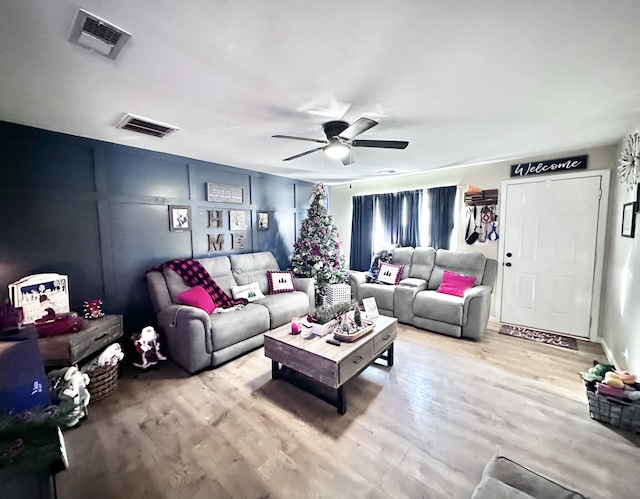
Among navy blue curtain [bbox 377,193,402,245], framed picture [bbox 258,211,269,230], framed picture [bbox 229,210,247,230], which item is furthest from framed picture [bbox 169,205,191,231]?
navy blue curtain [bbox 377,193,402,245]

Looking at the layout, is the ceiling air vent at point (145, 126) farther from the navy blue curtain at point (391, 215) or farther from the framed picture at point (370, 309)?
the navy blue curtain at point (391, 215)

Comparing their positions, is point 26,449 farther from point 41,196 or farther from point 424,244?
point 424,244

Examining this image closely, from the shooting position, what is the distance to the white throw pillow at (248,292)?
3492 millimetres

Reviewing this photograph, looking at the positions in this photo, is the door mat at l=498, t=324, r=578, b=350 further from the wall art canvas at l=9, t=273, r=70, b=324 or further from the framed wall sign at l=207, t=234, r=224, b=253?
the wall art canvas at l=9, t=273, r=70, b=324

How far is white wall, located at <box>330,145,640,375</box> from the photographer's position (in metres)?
2.26

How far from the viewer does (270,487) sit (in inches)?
58.4

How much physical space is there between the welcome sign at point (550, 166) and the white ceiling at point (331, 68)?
0.82 meters

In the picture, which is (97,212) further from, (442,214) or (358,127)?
(442,214)

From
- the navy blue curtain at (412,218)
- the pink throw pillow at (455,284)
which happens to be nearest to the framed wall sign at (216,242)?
the navy blue curtain at (412,218)

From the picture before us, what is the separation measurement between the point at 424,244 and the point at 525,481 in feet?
12.0

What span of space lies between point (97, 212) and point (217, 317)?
1.67 metres

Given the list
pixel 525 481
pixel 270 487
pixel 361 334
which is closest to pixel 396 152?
pixel 361 334

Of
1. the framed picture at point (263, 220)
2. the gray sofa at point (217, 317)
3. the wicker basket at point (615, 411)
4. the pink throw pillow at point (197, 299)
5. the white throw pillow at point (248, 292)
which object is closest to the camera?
the wicker basket at point (615, 411)

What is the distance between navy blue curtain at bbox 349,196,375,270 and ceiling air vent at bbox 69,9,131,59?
4410 millimetres
